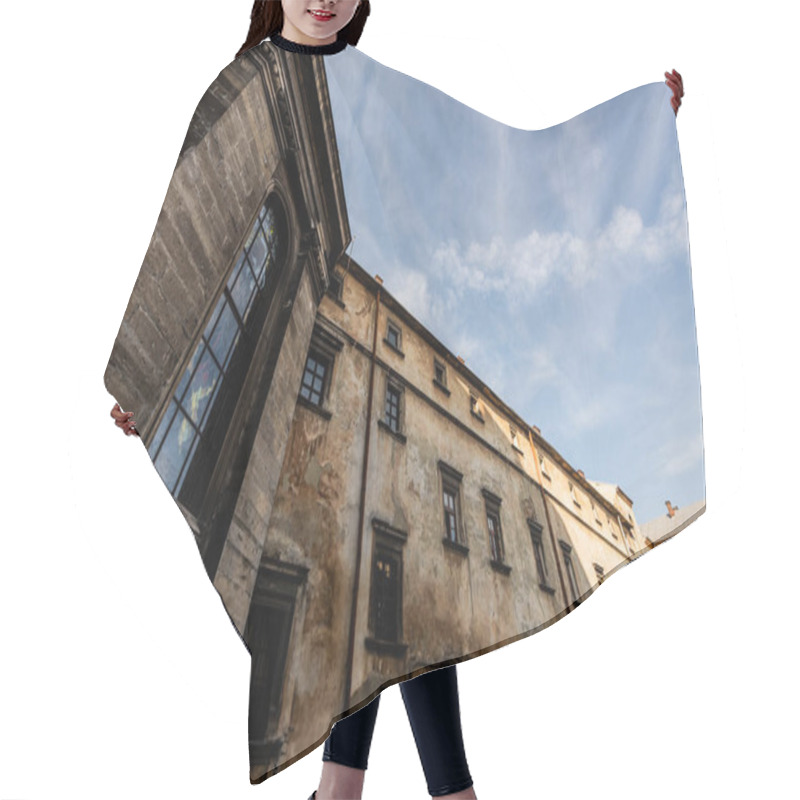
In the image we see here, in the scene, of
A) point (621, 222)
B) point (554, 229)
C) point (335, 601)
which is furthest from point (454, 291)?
point (335, 601)

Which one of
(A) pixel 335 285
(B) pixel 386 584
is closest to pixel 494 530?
(B) pixel 386 584

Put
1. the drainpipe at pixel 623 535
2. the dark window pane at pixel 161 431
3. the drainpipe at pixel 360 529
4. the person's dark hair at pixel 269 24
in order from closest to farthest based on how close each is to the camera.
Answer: the drainpipe at pixel 360 529 → the dark window pane at pixel 161 431 → the drainpipe at pixel 623 535 → the person's dark hair at pixel 269 24

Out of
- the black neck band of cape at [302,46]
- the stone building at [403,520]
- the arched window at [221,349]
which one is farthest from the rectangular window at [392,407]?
the black neck band of cape at [302,46]

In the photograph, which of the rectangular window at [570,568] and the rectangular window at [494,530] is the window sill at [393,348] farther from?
the rectangular window at [570,568]

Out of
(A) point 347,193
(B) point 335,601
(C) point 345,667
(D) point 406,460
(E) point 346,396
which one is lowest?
(C) point 345,667

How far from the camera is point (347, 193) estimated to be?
2.39m

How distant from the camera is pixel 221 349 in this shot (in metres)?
2.19

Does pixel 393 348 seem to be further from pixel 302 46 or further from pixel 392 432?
pixel 302 46

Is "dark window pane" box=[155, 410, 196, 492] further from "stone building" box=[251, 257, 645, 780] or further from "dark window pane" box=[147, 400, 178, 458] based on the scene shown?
"stone building" box=[251, 257, 645, 780]

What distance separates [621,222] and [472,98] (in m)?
0.59

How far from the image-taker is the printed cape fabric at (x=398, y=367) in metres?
2.04

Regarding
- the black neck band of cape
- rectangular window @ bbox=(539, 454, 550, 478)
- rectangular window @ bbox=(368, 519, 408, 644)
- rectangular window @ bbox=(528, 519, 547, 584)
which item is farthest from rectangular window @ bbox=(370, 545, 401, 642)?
the black neck band of cape

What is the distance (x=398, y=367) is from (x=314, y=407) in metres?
0.27

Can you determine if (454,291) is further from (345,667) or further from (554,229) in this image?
(345,667)
